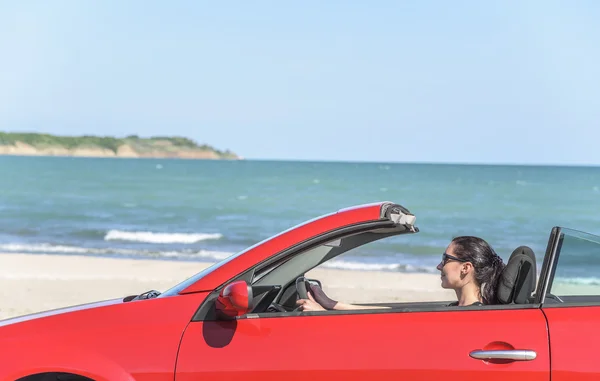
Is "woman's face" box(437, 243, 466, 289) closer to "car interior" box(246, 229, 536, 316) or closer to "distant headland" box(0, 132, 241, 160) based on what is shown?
"car interior" box(246, 229, 536, 316)

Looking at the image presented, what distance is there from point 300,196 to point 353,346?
159ft

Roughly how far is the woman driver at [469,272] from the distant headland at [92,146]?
176 m

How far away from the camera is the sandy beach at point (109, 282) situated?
11.1m

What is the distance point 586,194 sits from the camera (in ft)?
195

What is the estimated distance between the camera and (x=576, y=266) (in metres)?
3.67

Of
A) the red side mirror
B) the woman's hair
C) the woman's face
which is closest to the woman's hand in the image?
the red side mirror

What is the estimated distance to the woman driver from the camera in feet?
12.0

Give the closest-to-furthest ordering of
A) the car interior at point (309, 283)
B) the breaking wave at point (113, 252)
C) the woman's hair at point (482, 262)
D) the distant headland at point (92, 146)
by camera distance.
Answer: the car interior at point (309, 283) → the woman's hair at point (482, 262) → the breaking wave at point (113, 252) → the distant headland at point (92, 146)

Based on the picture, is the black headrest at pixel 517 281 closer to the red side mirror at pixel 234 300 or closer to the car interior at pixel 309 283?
the car interior at pixel 309 283

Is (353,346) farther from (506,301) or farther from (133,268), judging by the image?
(133,268)

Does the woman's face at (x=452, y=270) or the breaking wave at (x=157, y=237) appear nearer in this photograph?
the woman's face at (x=452, y=270)

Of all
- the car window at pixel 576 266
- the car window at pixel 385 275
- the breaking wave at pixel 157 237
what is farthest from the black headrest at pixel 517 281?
the breaking wave at pixel 157 237

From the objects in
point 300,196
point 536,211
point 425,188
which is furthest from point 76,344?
point 425,188

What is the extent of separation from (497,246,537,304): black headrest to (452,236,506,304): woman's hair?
84mm
